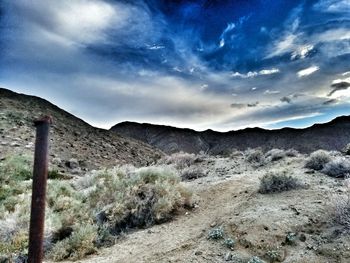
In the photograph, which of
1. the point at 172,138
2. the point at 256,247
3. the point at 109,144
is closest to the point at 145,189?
the point at 256,247

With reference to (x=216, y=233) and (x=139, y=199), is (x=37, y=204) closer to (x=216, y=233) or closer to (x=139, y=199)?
(x=216, y=233)

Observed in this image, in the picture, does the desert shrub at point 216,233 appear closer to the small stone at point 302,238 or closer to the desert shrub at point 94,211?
the small stone at point 302,238

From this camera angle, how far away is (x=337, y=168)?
1195cm

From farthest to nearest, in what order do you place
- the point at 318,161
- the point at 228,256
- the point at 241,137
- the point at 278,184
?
1. the point at 241,137
2. the point at 318,161
3. the point at 278,184
4. the point at 228,256

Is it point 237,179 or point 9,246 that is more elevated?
point 237,179

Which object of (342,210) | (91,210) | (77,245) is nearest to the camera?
(342,210)

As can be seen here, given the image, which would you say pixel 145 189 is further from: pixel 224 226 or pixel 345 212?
pixel 345 212

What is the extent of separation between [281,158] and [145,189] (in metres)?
8.04

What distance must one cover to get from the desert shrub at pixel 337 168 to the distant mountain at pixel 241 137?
48396mm

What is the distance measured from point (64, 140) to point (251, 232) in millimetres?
24032

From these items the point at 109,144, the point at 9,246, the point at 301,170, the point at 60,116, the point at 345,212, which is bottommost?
the point at 9,246

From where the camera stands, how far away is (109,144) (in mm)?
35781

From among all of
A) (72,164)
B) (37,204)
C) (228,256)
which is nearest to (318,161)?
(228,256)

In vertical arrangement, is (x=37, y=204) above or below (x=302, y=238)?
above
